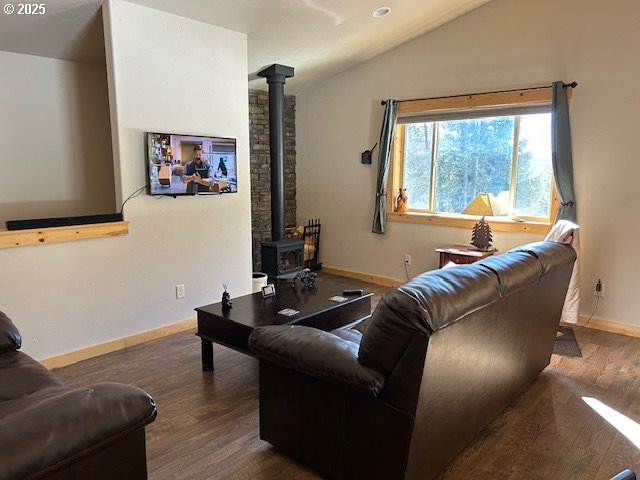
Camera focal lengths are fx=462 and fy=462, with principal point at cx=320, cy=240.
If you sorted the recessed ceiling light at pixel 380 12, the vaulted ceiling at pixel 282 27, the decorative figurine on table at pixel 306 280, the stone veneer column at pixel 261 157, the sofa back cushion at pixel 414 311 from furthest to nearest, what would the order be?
1. the stone veneer column at pixel 261 157
2. the recessed ceiling light at pixel 380 12
3. the decorative figurine on table at pixel 306 280
4. the vaulted ceiling at pixel 282 27
5. the sofa back cushion at pixel 414 311

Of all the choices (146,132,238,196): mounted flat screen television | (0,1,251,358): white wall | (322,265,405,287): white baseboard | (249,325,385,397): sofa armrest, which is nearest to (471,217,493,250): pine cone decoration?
(322,265,405,287): white baseboard

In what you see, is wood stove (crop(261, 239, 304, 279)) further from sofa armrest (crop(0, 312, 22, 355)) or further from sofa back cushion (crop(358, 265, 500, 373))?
sofa back cushion (crop(358, 265, 500, 373))

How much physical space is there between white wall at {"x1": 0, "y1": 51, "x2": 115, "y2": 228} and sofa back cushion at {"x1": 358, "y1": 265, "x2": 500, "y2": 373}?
3419 millimetres

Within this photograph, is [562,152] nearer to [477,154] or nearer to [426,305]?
[477,154]

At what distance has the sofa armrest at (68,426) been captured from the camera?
978mm

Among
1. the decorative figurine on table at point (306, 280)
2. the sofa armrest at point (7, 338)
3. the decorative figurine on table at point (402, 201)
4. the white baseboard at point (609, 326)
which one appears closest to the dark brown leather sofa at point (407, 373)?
the sofa armrest at point (7, 338)

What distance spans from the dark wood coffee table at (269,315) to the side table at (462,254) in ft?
4.40

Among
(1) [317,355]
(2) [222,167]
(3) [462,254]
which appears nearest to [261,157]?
(2) [222,167]

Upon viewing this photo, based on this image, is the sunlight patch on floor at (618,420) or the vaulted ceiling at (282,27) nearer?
the sunlight patch on floor at (618,420)

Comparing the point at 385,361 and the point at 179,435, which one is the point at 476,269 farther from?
the point at 179,435

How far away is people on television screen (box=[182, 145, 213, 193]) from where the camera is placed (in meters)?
3.73

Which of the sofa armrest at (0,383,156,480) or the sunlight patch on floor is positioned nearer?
the sofa armrest at (0,383,156,480)

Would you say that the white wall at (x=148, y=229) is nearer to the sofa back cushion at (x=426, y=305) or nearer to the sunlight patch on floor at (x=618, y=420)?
the sofa back cushion at (x=426, y=305)

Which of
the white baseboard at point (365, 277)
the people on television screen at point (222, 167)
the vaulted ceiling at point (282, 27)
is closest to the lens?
the vaulted ceiling at point (282, 27)
